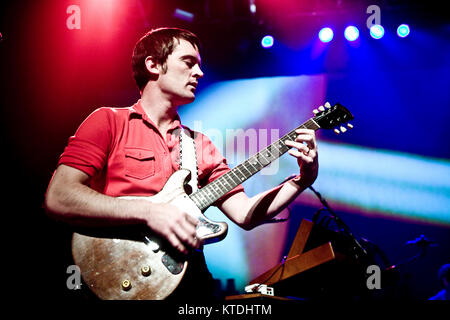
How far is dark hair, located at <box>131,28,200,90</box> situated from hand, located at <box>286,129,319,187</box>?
1.35 m

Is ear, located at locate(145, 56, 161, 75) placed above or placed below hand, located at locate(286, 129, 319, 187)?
above

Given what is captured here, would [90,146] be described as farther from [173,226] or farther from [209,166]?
[209,166]

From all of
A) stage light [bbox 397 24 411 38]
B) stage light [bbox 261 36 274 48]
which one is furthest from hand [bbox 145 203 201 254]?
stage light [bbox 397 24 411 38]

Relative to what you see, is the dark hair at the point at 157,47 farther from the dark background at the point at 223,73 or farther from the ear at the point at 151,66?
the dark background at the point at 223,73

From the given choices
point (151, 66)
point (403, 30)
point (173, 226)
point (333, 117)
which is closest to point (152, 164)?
point (173, 226)

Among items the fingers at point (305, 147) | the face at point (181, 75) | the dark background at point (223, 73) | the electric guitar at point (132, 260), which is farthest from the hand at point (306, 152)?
the dark background at point (223, 73)

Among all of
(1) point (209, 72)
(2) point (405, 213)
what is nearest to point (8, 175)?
(1) point (209, 72)

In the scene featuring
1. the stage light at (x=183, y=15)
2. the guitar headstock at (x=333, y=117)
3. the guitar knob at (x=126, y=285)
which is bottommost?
the guitar knob at (x=126, y=285)

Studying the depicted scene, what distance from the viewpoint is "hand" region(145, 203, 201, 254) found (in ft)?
6.64

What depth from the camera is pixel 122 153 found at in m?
2.46

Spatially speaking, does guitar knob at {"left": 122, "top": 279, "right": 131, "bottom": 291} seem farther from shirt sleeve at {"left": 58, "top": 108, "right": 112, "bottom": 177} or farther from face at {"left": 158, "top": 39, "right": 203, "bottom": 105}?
face at {"left": 158, "top": 39, "right": 203, "bottom": 105}

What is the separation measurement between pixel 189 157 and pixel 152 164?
35 centimetres

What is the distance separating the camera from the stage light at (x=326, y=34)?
6.29 meters

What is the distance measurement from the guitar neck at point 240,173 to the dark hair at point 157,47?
3.79 feet
